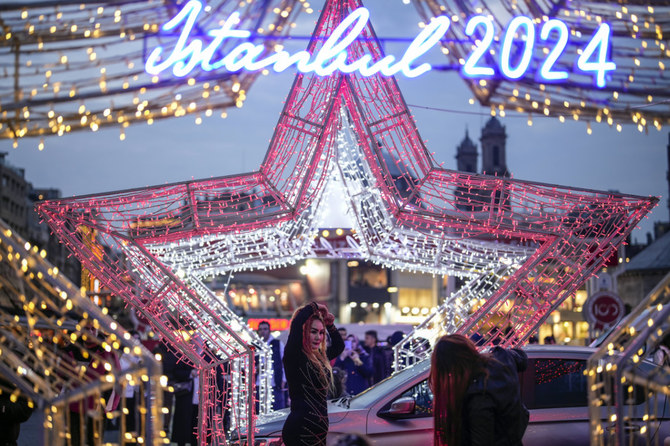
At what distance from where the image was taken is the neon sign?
804 cm

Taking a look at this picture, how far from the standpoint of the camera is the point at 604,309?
13.6 m

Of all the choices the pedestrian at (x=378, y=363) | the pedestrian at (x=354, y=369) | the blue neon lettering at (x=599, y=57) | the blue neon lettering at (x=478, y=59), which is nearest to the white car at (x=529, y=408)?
the blue neon lettering at (x=478, y=59)

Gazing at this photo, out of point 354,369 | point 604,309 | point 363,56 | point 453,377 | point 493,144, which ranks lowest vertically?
point 453,377

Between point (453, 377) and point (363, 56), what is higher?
point (363, 56)

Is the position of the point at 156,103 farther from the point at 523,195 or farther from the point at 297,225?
the point at 523,195

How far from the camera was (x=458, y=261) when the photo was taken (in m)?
13.0

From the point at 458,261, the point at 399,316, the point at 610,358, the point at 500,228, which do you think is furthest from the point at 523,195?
the point at 399,316

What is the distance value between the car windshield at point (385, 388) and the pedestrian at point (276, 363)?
196 inches

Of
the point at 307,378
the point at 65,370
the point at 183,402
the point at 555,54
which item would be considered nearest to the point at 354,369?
the point at 183,402

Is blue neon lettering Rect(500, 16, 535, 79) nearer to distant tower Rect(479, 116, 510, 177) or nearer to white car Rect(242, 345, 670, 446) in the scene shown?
white car Rect(242, 345, 670, 446)

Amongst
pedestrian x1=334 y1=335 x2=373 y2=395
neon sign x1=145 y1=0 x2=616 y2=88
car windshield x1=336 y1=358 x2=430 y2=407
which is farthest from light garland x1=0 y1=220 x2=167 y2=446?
pedestrian x1=334 y1=335 x2=373 y2=395

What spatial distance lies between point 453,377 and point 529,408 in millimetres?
2966

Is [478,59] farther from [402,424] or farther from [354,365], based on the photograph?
[354,365]

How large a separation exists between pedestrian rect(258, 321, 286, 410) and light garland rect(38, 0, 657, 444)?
213 centimetres
